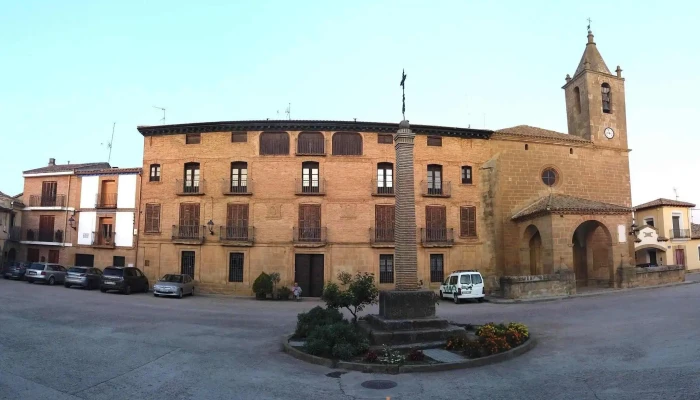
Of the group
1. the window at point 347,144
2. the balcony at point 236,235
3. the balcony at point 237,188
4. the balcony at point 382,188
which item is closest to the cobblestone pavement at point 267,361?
the balcony at point 236,235

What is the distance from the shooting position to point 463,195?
91.0 ft

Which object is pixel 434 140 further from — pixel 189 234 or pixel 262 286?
pixel 189 234

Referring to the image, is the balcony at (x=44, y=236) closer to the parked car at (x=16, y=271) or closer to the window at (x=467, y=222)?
the parked car at (x=16, y=271)

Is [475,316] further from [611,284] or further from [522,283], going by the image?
[611,284]

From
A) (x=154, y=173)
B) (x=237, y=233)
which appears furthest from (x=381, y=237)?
(x=154, y=173)

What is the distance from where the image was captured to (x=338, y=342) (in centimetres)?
995

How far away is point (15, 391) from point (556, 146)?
29.4 metres

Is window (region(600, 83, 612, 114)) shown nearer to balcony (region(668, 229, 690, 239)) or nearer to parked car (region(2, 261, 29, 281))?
balcony (region(668, 229, 690, 239))

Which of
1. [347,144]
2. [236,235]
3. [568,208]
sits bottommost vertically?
[236,235]

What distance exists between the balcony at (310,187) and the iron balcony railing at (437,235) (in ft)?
21.4

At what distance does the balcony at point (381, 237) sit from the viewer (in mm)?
26047

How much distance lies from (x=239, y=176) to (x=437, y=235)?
12.5 metres

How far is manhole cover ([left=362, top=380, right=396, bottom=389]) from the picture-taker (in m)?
8.02

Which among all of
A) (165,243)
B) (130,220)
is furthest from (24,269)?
(165,243)
